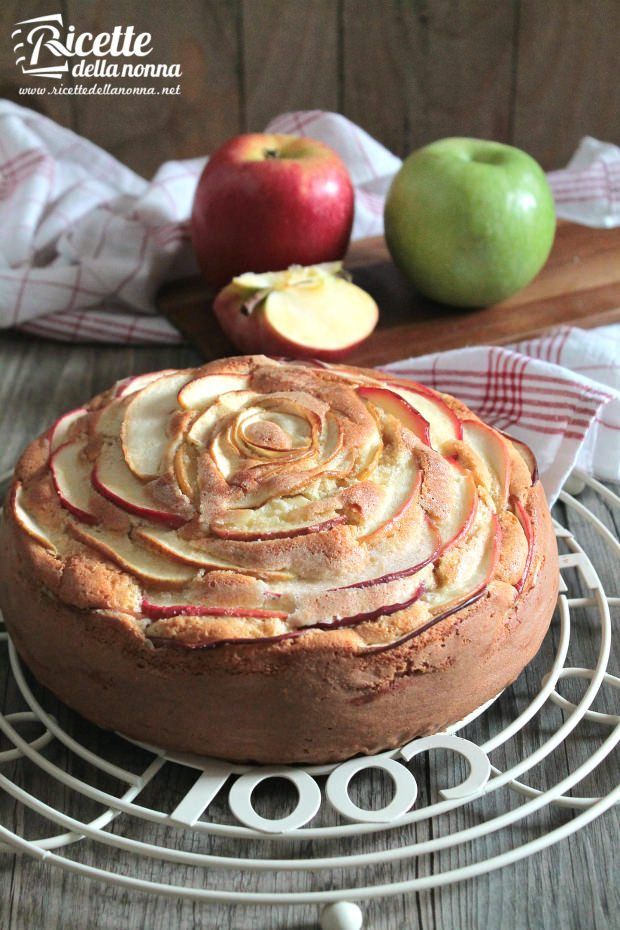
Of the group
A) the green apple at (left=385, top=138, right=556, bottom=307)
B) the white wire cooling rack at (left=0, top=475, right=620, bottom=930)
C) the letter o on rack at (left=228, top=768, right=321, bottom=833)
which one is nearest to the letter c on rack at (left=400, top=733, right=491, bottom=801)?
the white wire cooling rack at (left=0, top=475, right=620, bottom=930)

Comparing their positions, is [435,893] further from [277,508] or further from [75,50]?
[75,50]

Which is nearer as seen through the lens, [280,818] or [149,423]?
[280,818]

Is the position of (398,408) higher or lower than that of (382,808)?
higher

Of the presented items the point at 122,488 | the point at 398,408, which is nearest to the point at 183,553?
the point at 122,488

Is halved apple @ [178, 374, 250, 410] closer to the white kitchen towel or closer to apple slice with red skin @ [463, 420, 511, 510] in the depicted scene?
apple slice with red skin @ [463, 420, 511, 510]

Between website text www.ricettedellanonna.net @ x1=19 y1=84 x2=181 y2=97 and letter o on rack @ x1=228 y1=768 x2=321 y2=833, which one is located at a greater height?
website text www.ricettedellanonna.net @ x1=19 y1=84 x2=181 y2=97

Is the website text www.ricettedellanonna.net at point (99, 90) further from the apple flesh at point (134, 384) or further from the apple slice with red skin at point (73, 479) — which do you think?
the apple slice with red skin at point (73, 479)

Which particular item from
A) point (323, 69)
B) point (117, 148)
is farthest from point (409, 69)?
point (117, 148)
